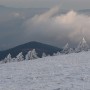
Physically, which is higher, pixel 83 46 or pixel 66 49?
pixel 83 46

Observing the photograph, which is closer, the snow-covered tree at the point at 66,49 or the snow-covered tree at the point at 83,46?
the snow-covered tree at the point at 83,46

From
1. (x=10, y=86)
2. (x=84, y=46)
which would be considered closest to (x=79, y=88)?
(x=10, y=86)

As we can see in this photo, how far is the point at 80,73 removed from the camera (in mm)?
25438

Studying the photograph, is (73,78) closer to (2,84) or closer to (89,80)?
(89,80)

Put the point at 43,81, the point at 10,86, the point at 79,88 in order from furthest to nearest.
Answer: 1. the point at 43,81
2. the point at 10,86
3. the point at 79,88

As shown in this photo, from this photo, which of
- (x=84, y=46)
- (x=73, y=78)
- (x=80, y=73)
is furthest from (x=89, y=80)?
(x=84, y=46)

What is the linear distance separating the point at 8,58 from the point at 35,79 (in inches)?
2792

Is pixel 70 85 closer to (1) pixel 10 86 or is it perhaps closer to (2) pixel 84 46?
(1) pixel 10 86

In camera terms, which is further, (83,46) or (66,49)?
(66,49)

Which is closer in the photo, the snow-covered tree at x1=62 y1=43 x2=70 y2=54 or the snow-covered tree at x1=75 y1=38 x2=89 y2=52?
the snow-covered tree at x1=75 y1=38 x2=89 y2=52

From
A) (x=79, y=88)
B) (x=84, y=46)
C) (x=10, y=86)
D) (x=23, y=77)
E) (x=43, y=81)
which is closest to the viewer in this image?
(x=79, y=88)

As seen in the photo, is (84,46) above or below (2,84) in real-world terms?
above

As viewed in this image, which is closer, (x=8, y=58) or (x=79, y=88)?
(x=79, y=88)

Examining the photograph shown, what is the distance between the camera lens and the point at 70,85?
20.3 metres
